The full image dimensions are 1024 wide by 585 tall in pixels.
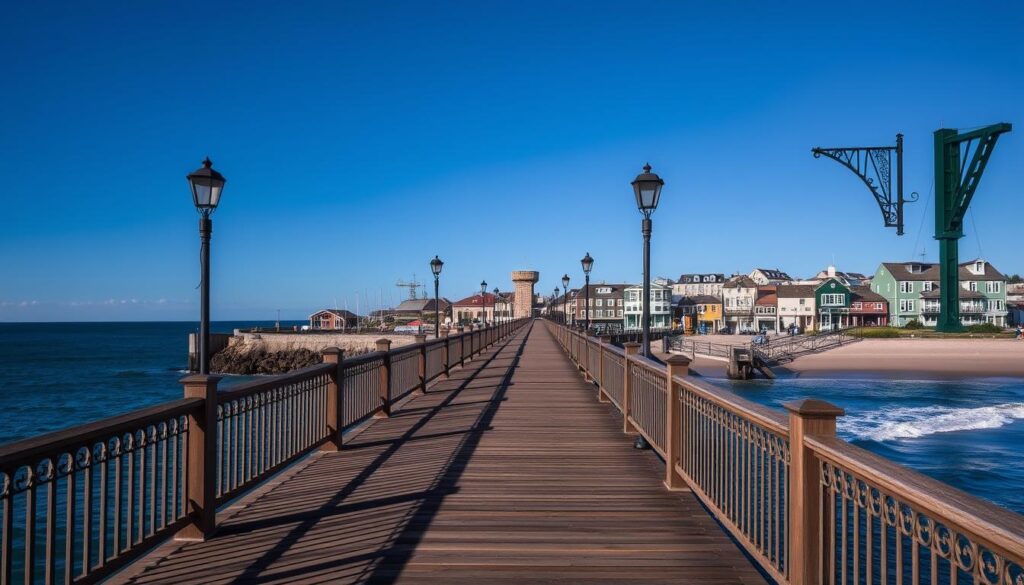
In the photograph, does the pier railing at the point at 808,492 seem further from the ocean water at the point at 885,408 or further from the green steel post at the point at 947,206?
the green steel post at the point at 947,206

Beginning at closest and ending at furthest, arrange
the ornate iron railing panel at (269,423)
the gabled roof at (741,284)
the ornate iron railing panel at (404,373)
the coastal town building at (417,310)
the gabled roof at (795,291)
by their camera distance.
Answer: the ornate iron railing panel at (269,423) < the ornate iron railing panel at (404,373) < the gabled roof at (795,291) < the gabled roof at (741,284) < the coastal town building at (417,310)

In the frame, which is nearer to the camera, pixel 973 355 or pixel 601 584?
pixel 601 584

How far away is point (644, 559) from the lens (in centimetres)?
442

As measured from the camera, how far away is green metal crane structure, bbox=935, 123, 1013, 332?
5000cm

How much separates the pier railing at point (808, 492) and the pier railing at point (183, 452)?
3557 mm

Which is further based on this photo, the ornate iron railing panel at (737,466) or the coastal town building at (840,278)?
the coastal town building at (840,278)

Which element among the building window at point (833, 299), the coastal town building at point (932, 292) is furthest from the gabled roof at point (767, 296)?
the coastal town building at point (932, 292)

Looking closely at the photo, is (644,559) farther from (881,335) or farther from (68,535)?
(881,335)

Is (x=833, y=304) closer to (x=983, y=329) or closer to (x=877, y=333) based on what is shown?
(x=877, y=333)

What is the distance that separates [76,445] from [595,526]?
11.6 ft

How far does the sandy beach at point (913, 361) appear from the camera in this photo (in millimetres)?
44431

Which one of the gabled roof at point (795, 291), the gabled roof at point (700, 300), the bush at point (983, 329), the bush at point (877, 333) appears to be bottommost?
the bush at point (877, 333)

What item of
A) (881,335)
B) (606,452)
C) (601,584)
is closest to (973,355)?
(881,335)

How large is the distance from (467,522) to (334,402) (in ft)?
→ 10.5
